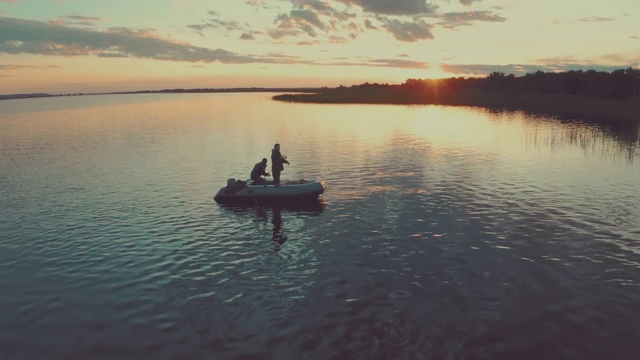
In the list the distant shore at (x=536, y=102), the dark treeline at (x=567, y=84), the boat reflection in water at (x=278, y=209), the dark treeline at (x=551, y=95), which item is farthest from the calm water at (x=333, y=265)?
the dark treeline at (x=567, y=84)

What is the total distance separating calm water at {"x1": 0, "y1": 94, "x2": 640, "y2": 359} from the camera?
12242mm

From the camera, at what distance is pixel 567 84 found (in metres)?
122

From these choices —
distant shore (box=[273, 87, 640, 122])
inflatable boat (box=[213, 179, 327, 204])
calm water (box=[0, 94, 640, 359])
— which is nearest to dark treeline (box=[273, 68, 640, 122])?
distant shore (box=[273, 87, 640, 122])

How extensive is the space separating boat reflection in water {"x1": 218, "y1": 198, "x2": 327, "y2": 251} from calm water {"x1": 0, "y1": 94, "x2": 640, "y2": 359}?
20cm

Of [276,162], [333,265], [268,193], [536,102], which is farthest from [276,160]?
[536,102]

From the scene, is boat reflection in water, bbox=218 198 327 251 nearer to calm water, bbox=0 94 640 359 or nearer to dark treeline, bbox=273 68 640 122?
calm water, bbox=0 94 640 359

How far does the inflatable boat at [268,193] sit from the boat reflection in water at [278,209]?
27 centimetres

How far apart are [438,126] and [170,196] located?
51826 mm

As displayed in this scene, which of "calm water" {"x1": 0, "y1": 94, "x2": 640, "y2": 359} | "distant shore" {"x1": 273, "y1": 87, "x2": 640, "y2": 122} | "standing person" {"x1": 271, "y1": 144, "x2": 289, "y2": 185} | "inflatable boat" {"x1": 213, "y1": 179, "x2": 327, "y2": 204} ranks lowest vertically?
"calm water" {"x1": 0, "y1": 94, "x2": 640, "y2": 359}

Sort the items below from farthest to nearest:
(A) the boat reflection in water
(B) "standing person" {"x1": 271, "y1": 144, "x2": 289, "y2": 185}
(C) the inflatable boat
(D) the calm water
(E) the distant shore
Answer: (E) the distant shore < (B) "standing person" {"x1": 271, "y1": 144, "x2": 289, "y2": 185} < (C) the inflatable boat < (A) the boat reflection in water < (D) the calm water

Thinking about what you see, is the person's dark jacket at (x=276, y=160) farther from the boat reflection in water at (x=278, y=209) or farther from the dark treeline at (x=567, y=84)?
the dark treeline at (x=567, y=84)

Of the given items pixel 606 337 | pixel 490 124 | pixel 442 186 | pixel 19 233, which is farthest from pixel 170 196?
pixel 490 124

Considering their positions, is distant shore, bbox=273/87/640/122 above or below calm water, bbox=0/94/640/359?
above

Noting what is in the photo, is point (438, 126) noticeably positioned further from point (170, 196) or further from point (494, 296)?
point (494, 296)
